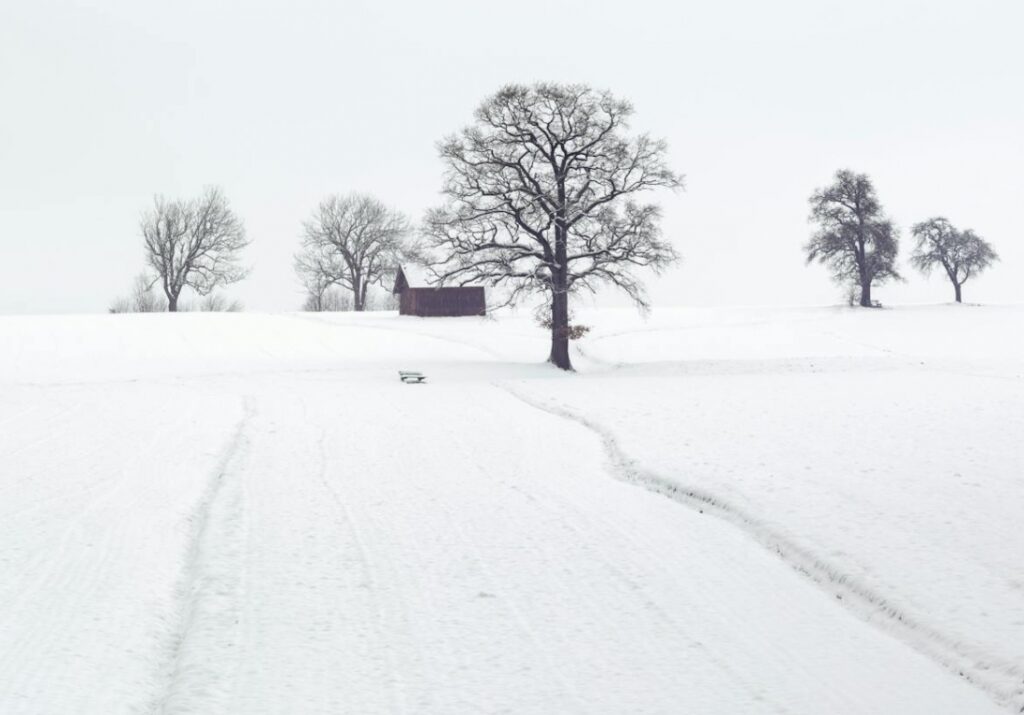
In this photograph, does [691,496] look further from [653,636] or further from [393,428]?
[393,428]

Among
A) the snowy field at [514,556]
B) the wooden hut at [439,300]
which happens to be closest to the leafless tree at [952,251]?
the wooden hut at [439,300]


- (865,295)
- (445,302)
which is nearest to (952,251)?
(865,295)

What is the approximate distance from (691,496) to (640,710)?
6047 mm

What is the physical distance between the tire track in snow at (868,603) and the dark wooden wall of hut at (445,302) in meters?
53.0

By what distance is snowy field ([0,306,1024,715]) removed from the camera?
5652 mm

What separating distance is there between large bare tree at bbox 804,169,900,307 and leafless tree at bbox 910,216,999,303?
53.3ft

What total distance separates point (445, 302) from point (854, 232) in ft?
100

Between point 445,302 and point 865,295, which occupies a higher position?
point 865,295

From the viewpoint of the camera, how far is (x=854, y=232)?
6147 cm

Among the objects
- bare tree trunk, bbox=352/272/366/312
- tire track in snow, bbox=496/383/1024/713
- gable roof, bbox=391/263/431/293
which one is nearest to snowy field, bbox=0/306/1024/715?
tire track in snow, bbox=496/383/1024/713

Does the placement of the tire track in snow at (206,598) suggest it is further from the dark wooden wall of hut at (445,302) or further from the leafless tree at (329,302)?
the leafless tree at (329,302)

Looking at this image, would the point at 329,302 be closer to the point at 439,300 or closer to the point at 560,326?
the point at 439,300

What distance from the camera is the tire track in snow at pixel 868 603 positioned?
5.79m

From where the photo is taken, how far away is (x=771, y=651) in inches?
243
